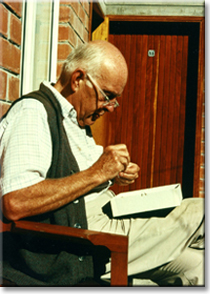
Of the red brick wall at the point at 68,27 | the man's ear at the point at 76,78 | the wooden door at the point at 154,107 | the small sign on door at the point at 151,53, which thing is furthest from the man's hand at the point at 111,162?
the small sign on door at the point at 151,53

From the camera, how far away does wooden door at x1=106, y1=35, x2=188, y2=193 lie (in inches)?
124

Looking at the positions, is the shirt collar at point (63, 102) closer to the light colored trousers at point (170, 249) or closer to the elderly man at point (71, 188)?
the elderly man at point (71, 188)

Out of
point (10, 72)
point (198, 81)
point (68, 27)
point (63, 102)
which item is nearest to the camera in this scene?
point (63, 102)

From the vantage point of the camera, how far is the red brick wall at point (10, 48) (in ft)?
4.33

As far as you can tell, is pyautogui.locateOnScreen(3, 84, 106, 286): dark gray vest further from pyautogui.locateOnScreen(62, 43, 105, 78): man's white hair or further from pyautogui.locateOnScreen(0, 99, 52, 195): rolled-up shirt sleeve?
pyautogui.locateOnScreen(62, 43, 105, 78): man's white hair

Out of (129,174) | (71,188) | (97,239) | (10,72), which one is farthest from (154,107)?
(97,239)

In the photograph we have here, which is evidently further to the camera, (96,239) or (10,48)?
(10,48)

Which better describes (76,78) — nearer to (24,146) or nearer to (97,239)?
(24,146)

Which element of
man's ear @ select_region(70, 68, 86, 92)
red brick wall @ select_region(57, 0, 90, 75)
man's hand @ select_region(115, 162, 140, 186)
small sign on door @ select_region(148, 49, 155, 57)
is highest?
small sign on door @ select_region(148, 49, 155, 57)

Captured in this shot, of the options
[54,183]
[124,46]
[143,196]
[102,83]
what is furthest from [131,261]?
[124,46]

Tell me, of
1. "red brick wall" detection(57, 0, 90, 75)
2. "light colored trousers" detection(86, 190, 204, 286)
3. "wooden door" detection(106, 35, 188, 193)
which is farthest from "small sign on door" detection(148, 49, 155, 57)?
"light colored trousers" detection(86, 190, 204, 286)

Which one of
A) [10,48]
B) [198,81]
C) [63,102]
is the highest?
[198,81]

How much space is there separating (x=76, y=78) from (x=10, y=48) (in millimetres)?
349

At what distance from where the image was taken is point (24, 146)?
100cm
